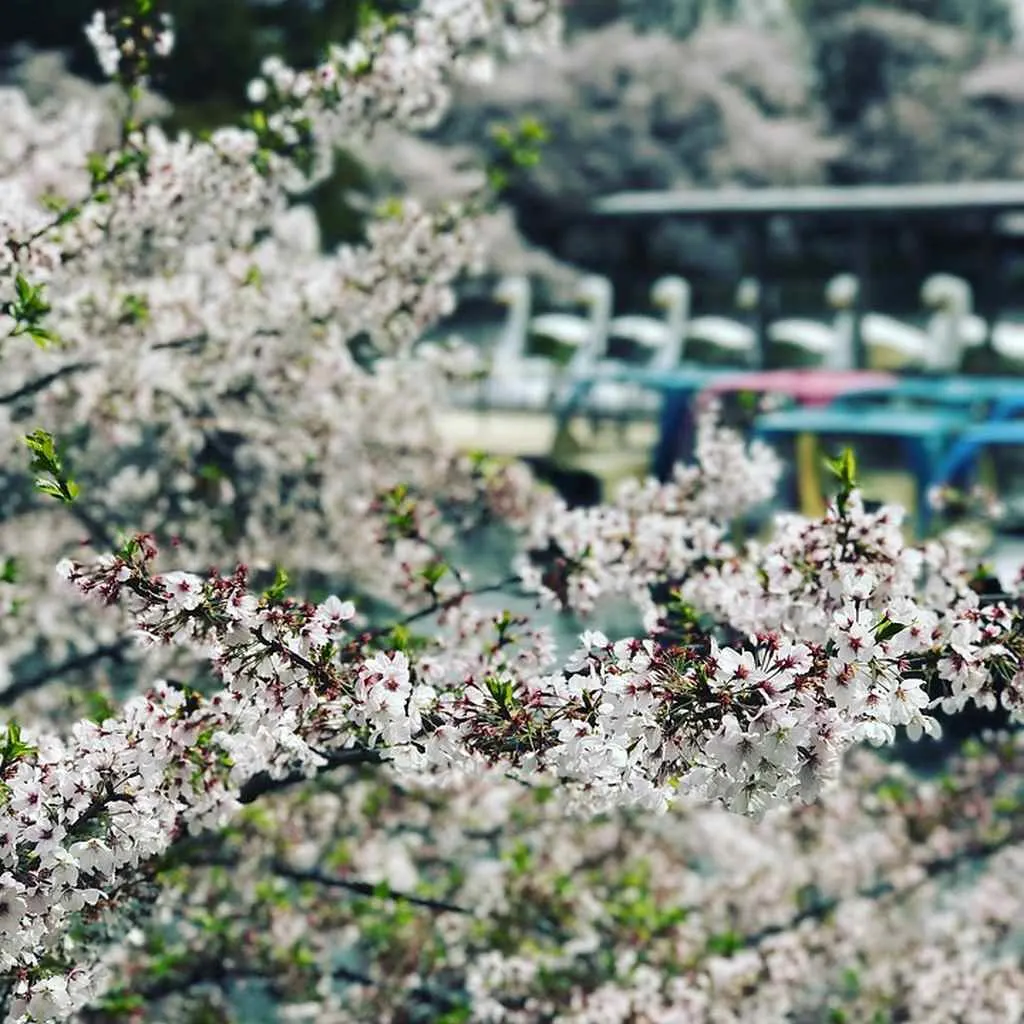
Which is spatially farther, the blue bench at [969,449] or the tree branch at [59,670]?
the blue bench at [969,449]

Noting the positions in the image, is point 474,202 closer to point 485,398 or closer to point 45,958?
point 45,958

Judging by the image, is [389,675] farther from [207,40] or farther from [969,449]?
[207,40]

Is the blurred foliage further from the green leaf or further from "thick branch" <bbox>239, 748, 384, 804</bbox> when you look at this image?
the green leaf

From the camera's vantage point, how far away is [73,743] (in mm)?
3115

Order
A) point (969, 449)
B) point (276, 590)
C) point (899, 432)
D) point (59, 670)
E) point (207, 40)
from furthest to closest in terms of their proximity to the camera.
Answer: point (207, 40) → point (899, 432) → point (969, 449) → point (59, 670) → point (276, 590)

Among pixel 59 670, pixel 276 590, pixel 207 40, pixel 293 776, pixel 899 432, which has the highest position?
pixel 276 590

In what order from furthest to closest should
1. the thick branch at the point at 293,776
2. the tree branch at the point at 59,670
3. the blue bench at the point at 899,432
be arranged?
the blue bench at the point at 899,432
the tree branch at the point at 59,670
the thick branch at the point at 293,776

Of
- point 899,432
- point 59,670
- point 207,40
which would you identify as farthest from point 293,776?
point 207,40

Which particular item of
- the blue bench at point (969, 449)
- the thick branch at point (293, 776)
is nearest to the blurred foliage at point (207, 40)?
the blue bench at point (969, 449)

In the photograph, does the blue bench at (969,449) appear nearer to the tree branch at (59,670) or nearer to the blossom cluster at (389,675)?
the blossom cluster at (389,675)

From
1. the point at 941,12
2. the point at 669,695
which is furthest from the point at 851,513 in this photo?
the point at 941,12

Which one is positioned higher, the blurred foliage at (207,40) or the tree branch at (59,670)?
Answer: the tree branch at (59,670)

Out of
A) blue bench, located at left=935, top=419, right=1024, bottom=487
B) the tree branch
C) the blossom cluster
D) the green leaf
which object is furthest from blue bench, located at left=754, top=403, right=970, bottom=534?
the green leaf

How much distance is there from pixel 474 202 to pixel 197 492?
1906 mm
